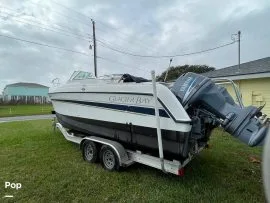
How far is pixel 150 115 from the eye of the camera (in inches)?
155

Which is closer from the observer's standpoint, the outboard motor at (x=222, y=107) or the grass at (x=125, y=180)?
the outboard motor at (x=222, y=107)

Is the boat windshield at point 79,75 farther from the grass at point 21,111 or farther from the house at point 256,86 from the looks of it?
the grass at point 21,111

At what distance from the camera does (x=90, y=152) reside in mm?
5117

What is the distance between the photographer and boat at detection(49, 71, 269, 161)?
324cm

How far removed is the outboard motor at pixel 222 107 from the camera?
3.06 meters

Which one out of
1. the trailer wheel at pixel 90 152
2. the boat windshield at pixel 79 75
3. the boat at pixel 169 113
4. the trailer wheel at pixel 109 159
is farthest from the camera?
the boat windshield at pixel 79 75

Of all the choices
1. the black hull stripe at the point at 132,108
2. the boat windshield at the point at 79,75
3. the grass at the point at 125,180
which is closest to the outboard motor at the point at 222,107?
the black hull stripe at the point at 132,108

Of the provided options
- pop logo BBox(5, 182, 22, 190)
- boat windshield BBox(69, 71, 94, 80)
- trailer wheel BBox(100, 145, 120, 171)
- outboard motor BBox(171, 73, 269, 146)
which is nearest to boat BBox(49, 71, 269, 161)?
outboard motor BBox(171, 73, 269, 146)

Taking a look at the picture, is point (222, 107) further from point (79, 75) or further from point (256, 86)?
point (256, 86)

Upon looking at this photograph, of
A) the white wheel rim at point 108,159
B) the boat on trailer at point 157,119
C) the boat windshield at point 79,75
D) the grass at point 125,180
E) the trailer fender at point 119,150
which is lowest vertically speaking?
the grass at point 125,180

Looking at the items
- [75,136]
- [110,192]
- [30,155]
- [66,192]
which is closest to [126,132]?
[110,192]

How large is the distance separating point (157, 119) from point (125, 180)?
1.33 meters

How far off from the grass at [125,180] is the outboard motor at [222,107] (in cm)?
114

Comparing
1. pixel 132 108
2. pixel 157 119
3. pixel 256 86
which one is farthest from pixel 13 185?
pixel 256 86
